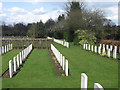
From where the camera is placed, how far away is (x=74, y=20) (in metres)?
27.8

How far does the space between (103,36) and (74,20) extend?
6.45 meters

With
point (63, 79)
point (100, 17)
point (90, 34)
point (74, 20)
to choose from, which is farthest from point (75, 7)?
point (63, 79)

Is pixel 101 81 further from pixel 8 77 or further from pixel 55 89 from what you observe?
pixel 8 77

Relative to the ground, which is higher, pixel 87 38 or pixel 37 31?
pixel 37 31

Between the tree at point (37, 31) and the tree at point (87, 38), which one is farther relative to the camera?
the tree at point (37, 31)

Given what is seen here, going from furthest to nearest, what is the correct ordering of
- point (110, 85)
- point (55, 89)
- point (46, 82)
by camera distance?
point (46, 82)
point (110, 85)
point (55, 89)

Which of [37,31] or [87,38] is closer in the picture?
[87,38]

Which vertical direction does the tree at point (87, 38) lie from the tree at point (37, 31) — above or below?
below

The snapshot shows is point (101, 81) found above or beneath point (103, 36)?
beneath

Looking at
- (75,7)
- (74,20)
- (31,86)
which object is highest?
(75,7)

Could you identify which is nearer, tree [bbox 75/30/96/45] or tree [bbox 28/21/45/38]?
tree [bbox 75/30/96/45]

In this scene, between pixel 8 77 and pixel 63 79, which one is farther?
pixel 8 77

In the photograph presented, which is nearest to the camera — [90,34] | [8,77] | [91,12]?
[8,77]

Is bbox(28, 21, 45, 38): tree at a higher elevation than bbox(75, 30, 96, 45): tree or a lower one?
higher
